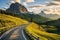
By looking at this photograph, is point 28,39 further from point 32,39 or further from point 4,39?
point 4,39

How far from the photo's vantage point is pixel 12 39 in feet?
227

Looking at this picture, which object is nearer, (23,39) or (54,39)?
(23,39)

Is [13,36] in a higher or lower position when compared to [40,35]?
higher

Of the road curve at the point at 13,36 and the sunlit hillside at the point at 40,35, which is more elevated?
the road curve at the point at 13,36

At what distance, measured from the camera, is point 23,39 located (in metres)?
69.6

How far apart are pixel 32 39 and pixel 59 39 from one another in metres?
46.3

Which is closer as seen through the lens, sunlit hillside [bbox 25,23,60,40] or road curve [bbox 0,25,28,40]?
road curve [bbox 0,25,28,40]

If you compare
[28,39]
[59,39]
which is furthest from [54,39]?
[28,39]

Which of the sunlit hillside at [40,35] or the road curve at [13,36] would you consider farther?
the sunlit hillside at [40,35]

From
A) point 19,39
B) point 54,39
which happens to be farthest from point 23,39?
point 54,39

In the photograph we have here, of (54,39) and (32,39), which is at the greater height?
(32,39)

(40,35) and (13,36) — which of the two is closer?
(13,36)

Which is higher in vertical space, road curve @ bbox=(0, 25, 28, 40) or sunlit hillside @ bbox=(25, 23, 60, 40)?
road curve @ bbox=(0, 25, 28, 40)

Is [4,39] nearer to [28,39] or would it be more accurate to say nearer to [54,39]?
[28,39]
